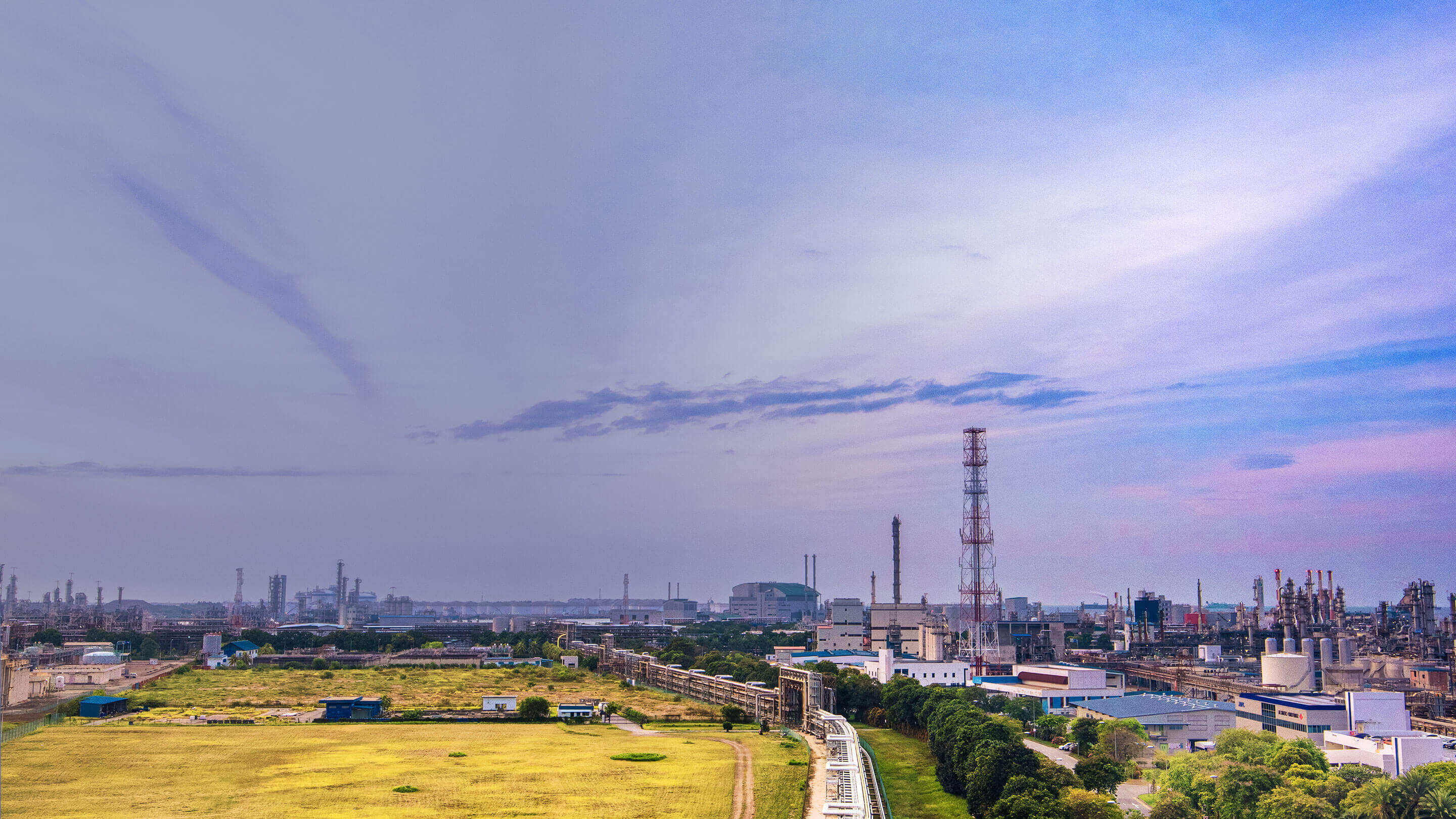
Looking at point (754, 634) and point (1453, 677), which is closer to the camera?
point (1453, 677)

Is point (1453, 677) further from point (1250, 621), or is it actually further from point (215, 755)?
point (215, 755)

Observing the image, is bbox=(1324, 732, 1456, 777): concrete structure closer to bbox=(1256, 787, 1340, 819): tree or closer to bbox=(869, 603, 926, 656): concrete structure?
bbox=(1256, 787, 1340, 819): tree

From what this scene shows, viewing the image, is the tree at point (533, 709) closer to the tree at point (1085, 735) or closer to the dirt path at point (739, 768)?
the dirt path at point (739, 768)

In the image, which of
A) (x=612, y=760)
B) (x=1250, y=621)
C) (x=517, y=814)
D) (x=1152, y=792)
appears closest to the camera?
(x=517, y=814)

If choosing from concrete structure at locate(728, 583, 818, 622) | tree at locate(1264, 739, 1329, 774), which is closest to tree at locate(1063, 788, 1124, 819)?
tree at locate(1264, 739, 1329, 774)

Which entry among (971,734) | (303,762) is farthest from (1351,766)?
(303,762)

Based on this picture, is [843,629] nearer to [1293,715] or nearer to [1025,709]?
[1025,709]

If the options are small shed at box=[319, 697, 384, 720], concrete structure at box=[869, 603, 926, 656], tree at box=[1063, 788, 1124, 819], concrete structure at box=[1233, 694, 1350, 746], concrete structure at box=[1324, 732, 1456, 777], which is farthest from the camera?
concrete structure at box=[869, 603, 926, 656]
